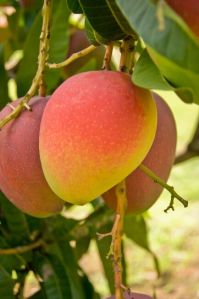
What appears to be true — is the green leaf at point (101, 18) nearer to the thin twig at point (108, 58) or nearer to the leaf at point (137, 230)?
the thin twig at point (108, 58)

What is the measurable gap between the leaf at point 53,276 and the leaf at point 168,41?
0.50 meters

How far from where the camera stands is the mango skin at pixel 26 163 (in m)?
0.66

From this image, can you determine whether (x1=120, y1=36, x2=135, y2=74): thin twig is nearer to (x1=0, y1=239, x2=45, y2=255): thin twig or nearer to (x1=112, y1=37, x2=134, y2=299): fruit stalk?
(x1=112, y1=37, x2=134, y2=299): fruit stalk

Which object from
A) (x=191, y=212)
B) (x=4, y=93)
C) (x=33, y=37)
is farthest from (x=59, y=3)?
(x=191, y=212)

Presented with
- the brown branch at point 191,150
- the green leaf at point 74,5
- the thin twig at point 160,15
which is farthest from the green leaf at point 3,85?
the thin twig at point 160,15

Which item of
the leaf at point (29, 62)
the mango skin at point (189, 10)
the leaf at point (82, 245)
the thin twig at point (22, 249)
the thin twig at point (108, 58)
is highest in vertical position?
the mango skin at point (189, 10)

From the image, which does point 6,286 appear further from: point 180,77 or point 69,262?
point 180,77

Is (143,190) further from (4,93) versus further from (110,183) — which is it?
(4,93)

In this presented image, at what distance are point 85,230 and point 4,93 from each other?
0.26 meters

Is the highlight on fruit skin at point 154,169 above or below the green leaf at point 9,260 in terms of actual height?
above

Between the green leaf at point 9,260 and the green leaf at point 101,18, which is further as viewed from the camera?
the green leaf at point 9,260

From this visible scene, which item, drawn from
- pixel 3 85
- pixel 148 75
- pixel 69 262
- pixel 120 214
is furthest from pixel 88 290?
pixel 148 75

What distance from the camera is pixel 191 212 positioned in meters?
3.09

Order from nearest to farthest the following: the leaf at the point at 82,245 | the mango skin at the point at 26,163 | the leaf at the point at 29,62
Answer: the mango skin at the point at 26,163 < the leaf at the point at 29,62 < the leaf at the point at 82,245
